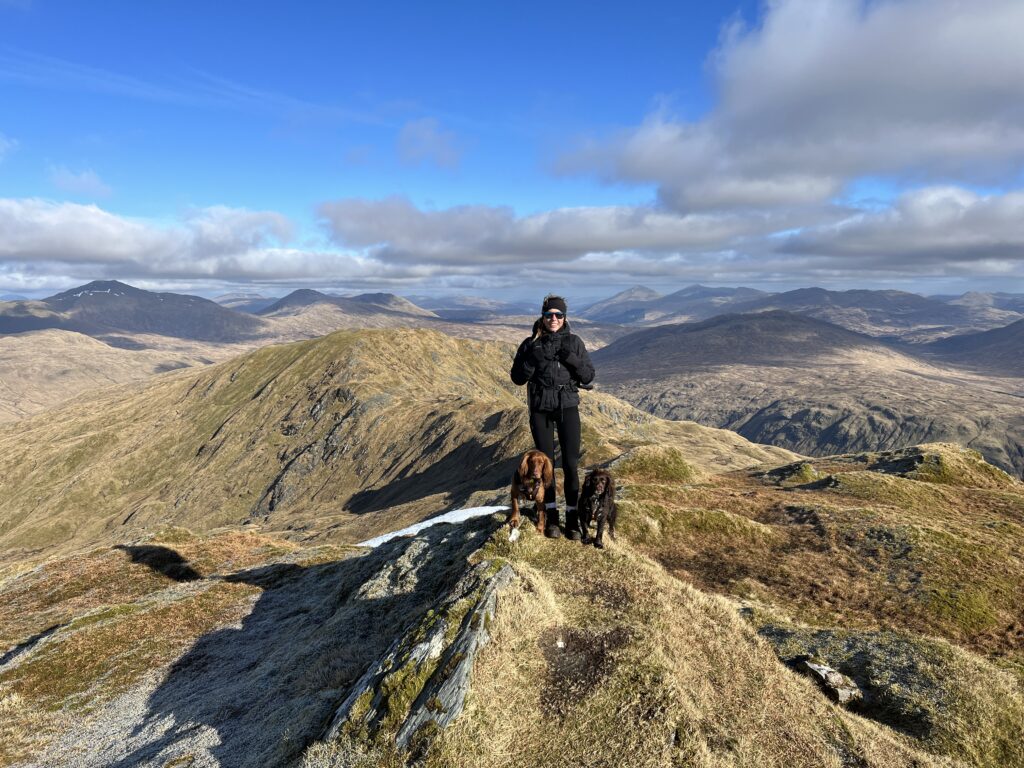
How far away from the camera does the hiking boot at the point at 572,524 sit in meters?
16.6

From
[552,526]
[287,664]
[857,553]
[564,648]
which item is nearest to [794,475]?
[857,553]

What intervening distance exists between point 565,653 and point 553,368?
23.4 ft

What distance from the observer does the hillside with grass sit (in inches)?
392

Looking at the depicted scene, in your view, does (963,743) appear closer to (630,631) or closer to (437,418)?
(630,631)

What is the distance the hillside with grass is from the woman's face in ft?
20.5

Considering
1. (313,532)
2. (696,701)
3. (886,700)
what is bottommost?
(313,532)

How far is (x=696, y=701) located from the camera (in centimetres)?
1029

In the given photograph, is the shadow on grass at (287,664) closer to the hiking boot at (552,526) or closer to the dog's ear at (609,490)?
the hiking boot at (552,526)

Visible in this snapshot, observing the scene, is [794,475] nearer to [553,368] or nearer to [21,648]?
[553,368]

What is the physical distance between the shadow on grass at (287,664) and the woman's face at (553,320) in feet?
22.6

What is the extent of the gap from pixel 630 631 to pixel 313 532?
148m

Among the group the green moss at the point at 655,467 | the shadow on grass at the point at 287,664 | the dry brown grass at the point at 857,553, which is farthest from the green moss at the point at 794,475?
the shadow on grass at the point at 287,664

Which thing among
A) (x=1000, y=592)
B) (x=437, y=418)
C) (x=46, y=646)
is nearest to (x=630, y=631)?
(x=1000, y=592)

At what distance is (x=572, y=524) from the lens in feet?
54.6
